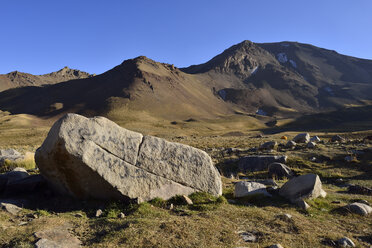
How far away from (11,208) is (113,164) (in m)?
3.35

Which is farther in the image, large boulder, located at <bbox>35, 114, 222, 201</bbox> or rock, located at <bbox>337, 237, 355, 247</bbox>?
large boulder, located at <bbox>35, 114, 222, 201</bbox>

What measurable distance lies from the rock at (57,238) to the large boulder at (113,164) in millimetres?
2468

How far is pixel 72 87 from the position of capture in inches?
7569

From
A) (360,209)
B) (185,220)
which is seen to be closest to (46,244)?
(185,220)

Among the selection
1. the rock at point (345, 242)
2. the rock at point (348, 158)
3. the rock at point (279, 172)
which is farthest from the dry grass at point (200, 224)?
the rock at point (348, 158)

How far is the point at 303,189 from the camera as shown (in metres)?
10.6

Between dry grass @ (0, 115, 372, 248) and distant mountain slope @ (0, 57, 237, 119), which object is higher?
distant mountain slope @ (0, 57, 237, 119)

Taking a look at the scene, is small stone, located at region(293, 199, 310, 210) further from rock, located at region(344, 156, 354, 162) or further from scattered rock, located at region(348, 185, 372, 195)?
rock, located at region(344, 156, 354, 162)

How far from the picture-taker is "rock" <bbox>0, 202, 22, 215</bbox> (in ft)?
26.8

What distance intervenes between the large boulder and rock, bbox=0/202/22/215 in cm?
158

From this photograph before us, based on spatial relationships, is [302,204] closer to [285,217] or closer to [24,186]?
[285,217]

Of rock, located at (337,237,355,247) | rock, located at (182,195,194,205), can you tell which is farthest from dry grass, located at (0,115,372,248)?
rock, located at (337,237,355,247)

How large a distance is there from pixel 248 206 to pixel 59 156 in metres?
6.89

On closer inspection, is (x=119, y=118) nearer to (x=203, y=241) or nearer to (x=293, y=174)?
(x=293, y=174)
